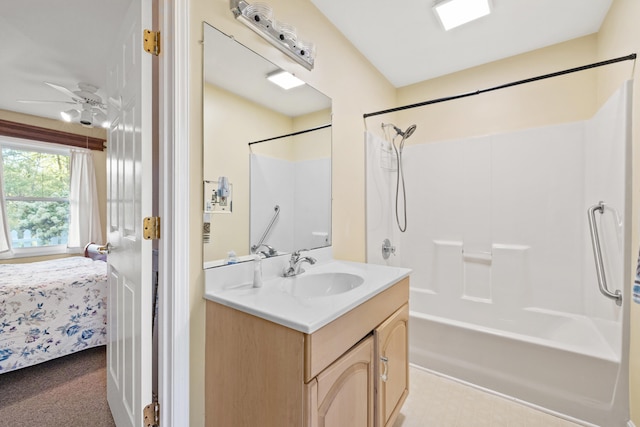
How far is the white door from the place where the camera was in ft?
3.59

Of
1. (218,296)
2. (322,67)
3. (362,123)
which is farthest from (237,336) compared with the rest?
(362,123)

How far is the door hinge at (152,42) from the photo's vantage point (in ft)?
3.61

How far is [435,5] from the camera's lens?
1.77 metres

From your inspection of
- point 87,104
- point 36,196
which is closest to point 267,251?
point 87,104

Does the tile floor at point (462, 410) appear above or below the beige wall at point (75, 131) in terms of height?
below

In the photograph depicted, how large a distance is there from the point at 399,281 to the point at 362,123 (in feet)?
4.42

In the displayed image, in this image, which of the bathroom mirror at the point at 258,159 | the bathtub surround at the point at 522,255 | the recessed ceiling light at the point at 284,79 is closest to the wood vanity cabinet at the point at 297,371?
the bathroom mirror at the point at 258,159

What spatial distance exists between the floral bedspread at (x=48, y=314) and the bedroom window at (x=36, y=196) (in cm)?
144

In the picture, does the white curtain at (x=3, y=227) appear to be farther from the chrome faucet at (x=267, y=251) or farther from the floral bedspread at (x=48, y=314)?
the chrome faucet at (x=267, y=251)

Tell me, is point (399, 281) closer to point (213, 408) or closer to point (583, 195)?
point (213, 408)

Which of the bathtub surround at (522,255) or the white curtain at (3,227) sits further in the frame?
the white curtain at (3,227)

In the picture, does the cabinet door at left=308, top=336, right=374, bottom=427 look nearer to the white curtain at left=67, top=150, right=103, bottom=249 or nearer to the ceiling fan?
the ceiling fan

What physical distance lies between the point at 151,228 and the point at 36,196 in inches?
158

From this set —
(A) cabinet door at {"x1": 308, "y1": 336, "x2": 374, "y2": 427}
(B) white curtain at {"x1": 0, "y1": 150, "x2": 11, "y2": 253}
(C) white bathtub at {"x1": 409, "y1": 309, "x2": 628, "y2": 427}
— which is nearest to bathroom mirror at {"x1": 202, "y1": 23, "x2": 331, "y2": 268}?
(A) cabinet door at {"x1": 308, "y1": 336, "x2": 374, "y2": 427}
